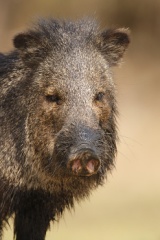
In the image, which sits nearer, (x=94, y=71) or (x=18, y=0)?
(x=94, y=71)

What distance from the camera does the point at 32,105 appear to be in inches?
337

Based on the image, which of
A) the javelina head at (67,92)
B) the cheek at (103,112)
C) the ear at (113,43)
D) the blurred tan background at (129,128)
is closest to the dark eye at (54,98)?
the javelina head at (67,92)

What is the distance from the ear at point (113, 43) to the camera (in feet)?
29.3

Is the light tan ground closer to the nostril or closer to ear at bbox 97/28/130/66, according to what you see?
ear at bbox 97/28/130/66

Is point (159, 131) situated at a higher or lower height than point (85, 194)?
higher

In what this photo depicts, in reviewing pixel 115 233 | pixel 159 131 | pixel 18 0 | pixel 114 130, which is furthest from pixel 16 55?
pixel 18 0

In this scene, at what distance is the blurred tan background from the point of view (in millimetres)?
14055

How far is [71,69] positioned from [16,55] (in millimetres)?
602

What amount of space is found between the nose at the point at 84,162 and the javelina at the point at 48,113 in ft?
1.06

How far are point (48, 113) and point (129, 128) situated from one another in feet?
33.3

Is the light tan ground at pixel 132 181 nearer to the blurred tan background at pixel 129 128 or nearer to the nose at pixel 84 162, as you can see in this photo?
the blurred tan background at pixel 129 128

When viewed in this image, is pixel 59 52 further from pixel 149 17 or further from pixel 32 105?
pixel 149 17

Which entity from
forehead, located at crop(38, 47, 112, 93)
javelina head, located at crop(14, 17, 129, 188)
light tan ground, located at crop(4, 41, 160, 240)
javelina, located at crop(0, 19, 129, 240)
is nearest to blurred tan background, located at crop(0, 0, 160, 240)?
→ light tan ground, located at crop(4, 41, 160, 240)

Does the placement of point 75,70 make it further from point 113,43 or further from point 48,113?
point 113,43
